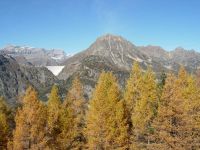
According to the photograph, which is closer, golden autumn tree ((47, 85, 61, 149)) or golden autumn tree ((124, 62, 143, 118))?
golden autumn tree ((47, 85, 61, 149))

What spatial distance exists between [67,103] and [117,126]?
17658 millimetres

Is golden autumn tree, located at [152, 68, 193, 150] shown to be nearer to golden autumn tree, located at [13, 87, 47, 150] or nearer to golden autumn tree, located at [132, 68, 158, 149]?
golden autumn tree, located at [132, 68, 158, 149]

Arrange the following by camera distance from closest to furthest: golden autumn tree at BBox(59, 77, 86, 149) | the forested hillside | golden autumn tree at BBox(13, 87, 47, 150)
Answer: the forested hillside, golden autumn tree at BBox(13, 87, 47, 150), golden autumn tree at BBox(59, 77, 86, 149)

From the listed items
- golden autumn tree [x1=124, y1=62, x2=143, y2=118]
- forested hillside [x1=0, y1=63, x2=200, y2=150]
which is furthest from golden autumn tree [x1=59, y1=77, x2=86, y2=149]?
golden autumn tree [x1=124, y1=62, x2=143, y2=118]

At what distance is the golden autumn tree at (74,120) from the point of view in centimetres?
5491

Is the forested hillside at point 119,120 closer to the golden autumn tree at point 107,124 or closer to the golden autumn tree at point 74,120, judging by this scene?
the golden autumn tree at point 107,124

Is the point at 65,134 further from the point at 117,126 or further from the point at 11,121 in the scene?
the point at 11,121

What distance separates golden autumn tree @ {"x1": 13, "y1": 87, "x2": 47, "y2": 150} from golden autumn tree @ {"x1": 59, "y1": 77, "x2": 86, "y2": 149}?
8.91m

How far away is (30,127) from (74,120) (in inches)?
504

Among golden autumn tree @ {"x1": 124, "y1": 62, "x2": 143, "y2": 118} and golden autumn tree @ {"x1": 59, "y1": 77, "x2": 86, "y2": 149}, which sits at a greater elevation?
golden autumn tree @ {"x1": 124, "y1": 62, "x2": 143, "y2": 118}

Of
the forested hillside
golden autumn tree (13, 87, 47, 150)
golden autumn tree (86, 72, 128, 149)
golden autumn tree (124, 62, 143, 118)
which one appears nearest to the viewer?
the forested hillside

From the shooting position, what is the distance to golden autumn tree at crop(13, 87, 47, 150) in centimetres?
4475

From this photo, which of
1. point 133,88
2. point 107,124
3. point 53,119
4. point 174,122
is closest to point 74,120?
point 53,119

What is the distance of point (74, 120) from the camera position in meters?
57.1
